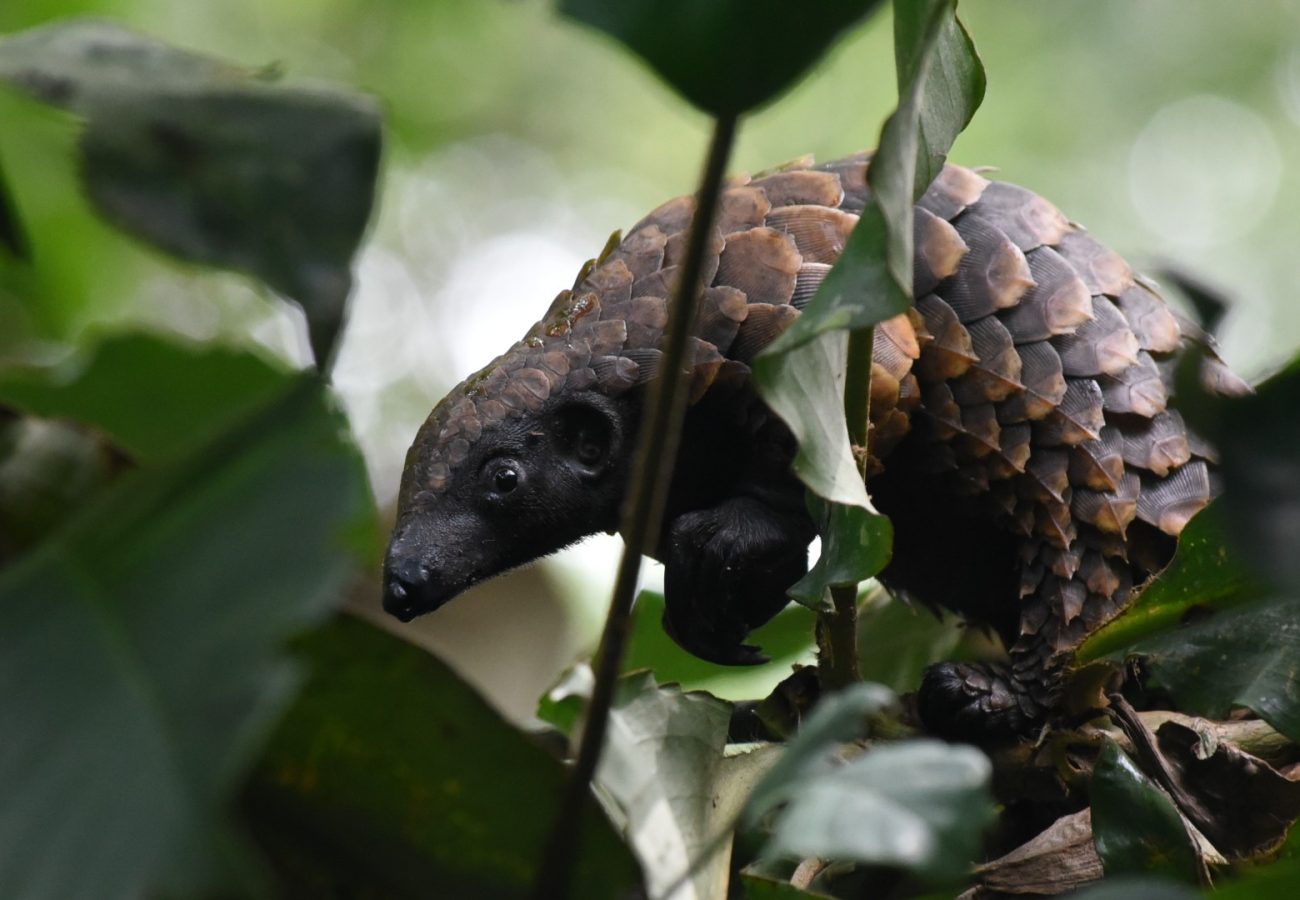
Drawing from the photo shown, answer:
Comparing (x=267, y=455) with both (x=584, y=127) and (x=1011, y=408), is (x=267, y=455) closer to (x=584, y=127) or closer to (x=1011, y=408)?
(x=1011, y=408)

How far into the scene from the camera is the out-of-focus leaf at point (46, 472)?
2.42 feet

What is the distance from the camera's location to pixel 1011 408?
1.33 metres

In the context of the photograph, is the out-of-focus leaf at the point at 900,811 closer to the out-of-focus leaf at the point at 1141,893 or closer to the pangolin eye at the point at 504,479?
the out-of-focus leaf at the point at 1141,893

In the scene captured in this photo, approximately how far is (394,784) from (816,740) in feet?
0.88

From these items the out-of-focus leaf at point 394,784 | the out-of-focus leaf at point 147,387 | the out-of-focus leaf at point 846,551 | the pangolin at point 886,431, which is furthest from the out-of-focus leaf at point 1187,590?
the out-of-focus leaf at point 147,387

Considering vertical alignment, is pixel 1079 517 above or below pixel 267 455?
below

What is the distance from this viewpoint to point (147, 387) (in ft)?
2.63

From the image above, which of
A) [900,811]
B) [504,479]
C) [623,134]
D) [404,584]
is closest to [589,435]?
[504,479]

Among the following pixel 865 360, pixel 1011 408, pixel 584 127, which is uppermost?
pixel 865 360

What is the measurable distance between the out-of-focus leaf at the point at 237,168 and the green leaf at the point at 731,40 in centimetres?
13

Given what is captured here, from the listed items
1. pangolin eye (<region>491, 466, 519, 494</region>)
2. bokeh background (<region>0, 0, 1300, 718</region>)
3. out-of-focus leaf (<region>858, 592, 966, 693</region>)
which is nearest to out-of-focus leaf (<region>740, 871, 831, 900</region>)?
pangolin eye (<region>491, 466, 519, 494</region>)

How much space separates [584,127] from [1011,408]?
6.06m

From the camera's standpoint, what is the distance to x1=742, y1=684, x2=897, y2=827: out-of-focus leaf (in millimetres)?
563

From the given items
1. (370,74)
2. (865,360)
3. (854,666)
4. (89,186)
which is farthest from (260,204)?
(370,74)
